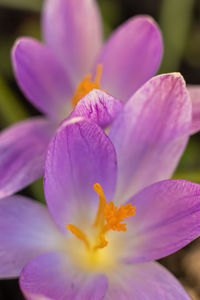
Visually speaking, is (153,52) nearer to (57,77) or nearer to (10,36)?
(57,77)

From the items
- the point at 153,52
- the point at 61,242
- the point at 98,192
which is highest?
the point at 153,52

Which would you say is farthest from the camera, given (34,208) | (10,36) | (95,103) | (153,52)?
(10,36)

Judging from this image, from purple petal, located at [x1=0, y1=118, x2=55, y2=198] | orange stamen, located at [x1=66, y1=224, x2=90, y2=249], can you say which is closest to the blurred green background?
purple petal, located at [x1=0, y1=118, x2=55, y2=198]

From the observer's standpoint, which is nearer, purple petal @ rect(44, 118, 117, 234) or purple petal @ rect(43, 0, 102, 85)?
purple petal @ rect(44, 118, 117, 234)

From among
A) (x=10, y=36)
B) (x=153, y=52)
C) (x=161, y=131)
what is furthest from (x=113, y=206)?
(x=10, y=36)

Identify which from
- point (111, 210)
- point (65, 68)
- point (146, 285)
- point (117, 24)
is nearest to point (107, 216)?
point (111, 210)

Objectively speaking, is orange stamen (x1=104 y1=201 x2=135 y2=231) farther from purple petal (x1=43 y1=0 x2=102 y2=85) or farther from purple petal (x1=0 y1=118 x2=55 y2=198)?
purple petal (x1=43 y1=0 x2=102 y2=85)
